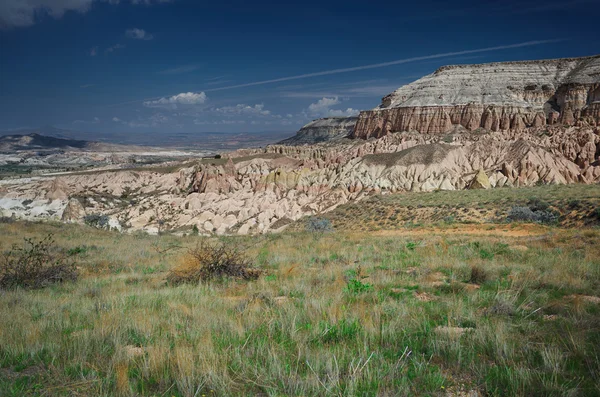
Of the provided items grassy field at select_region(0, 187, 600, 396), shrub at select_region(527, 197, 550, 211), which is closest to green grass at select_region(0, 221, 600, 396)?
grassy field at select_region(0, 187, 600, 396)

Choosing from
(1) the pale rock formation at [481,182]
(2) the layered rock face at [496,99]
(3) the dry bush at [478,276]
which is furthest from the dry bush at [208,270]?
(2) the layered rock face at [496,99]

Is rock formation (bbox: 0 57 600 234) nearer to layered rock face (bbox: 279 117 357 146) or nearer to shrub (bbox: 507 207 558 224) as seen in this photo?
shrub (bbox: 507 207 558 224)

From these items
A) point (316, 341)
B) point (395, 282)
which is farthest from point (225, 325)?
point (395, 282)

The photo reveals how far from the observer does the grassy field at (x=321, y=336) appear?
8.97 ft

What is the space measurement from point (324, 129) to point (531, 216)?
143 meters

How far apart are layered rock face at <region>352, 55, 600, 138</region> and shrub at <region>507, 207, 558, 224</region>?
4813 cm

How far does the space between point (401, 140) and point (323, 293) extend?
6635 cm

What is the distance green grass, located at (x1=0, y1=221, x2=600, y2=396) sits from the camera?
2738 millimetres

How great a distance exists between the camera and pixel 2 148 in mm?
196250

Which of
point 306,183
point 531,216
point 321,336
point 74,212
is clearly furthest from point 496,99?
point 321,336

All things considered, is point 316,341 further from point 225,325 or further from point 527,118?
point 527,118

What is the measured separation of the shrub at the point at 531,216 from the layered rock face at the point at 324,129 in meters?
128

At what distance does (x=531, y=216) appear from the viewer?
65.9 ft

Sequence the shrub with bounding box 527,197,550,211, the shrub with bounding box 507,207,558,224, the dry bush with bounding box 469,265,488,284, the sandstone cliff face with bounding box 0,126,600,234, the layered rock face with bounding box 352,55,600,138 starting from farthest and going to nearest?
the layered rock face with bounding box 352,55,600,138, the sandstone cliff face with bounding box 0,126,600,234, the shrub with bounding box 527,197,550,211, the shrub with bounding box 507,207,558,224, the dry bush with bounding box 469,265,488,284
